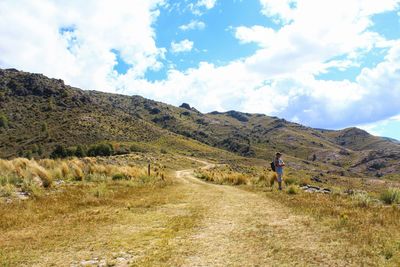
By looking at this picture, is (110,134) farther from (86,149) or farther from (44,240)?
(44,240)

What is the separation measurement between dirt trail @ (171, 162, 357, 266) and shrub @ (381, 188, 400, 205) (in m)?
6.08

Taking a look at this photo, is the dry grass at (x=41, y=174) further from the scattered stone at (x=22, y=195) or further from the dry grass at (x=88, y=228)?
the dry grass at (x=88, y=228)

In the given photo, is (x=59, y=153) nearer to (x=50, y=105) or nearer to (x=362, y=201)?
(x=50, y=105)

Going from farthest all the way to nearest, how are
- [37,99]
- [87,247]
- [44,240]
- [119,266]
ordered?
[37,99]
[44,240]
[87,247]
[119,266]

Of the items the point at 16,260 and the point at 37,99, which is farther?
the point at 37,99

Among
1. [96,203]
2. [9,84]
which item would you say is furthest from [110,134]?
[96,203]

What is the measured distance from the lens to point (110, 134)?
421ft

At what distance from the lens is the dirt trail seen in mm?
8391

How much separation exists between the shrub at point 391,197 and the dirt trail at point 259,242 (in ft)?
19.9

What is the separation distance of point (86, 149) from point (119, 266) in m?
94.5

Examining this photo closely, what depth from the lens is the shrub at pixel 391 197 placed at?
57.6ft

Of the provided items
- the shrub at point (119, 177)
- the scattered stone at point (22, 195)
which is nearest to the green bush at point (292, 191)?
the shrub at point (119, 177)

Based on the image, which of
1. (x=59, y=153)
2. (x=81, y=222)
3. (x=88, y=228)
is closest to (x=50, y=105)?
(x=59, y=153)

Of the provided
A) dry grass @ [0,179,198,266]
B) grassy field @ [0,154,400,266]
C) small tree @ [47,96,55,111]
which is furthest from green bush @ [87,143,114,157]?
dry grass @ [0,179,198,266]
